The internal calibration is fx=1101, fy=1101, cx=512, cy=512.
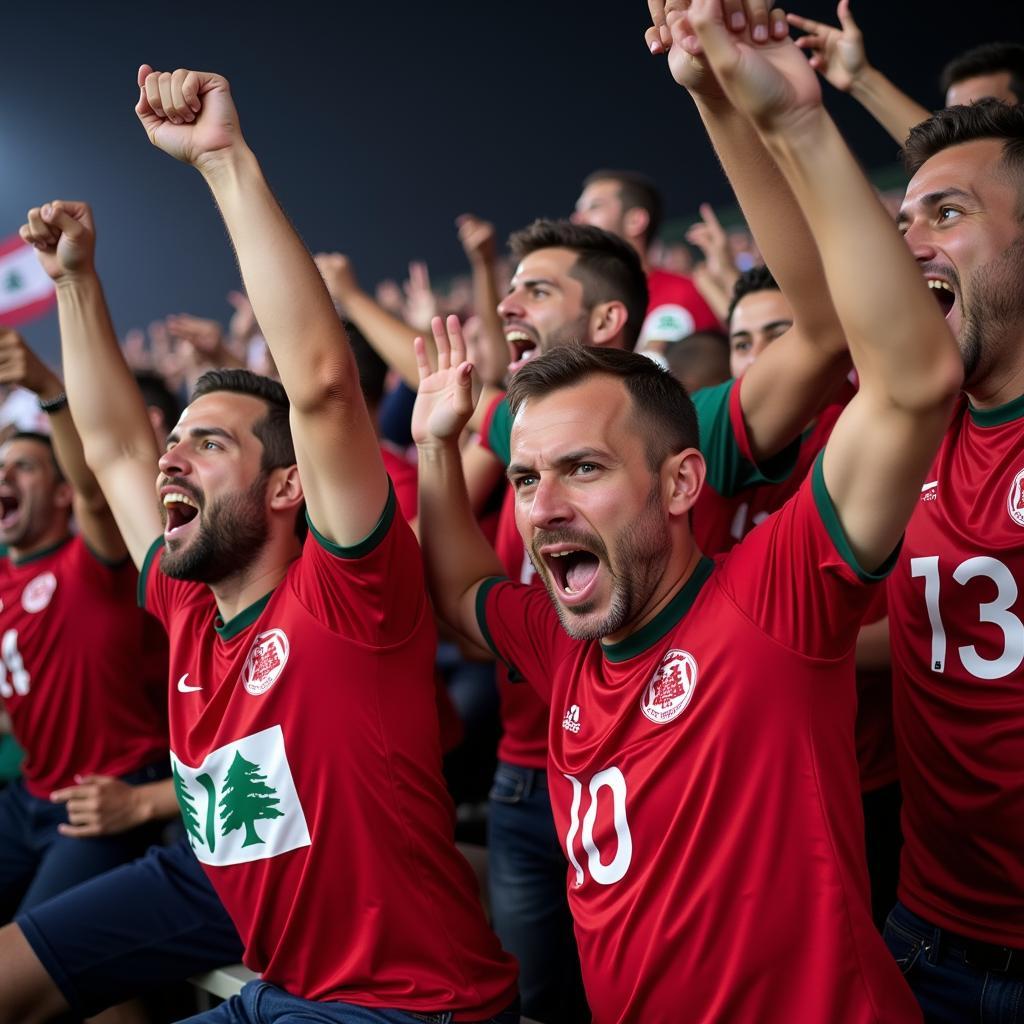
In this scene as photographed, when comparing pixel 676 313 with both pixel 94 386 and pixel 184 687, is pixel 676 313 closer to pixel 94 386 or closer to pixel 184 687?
pixel 94 386

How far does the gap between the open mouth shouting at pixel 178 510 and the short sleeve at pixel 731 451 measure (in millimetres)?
954

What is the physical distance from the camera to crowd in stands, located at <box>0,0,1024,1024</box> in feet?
4.46

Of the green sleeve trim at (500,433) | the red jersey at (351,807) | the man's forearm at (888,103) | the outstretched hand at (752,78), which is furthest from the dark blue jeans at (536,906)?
the man's forearm at (888,103)

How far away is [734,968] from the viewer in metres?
1.37

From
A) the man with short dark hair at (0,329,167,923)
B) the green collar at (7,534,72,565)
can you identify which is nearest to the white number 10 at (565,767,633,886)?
the man with short dark hair at (0,329,167,923)

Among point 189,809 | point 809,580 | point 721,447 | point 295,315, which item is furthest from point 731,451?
point 189,809

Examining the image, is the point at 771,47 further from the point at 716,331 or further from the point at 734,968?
the point at 716,331

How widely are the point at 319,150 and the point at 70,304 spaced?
7205 mm

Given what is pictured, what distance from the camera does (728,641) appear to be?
142cm

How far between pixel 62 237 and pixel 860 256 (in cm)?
187

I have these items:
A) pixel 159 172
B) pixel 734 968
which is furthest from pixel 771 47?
pixel 159 172

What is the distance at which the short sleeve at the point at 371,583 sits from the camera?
1.73 metres

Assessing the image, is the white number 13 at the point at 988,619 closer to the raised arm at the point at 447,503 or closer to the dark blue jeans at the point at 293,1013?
the raised arm at the point at 447,503

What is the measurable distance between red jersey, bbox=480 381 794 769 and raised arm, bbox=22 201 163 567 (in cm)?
78
